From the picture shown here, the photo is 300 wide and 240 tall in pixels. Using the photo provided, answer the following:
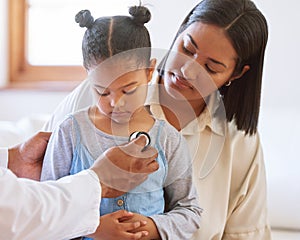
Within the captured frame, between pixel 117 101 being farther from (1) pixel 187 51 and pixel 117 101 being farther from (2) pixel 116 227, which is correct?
(1) pixel 187 51

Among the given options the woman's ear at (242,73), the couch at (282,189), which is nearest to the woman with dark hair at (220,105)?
the woman's ear at (242,73)

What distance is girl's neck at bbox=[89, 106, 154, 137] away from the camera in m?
0.80

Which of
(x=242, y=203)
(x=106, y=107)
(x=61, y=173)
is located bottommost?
(x=242, y=203)

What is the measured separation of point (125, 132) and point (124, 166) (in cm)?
7

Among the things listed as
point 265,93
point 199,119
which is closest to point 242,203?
point 199,119

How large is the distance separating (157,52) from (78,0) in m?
1.44

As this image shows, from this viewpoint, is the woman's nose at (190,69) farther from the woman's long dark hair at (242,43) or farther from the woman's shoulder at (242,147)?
the woman's shoulder at (242,147)

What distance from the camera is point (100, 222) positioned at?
0.82 m

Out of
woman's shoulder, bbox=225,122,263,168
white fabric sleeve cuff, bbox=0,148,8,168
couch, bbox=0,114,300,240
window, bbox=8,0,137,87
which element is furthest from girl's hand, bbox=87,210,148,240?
window, bbox=8,0,137,87

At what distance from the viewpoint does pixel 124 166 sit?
0.76 m

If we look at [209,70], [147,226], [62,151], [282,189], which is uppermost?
[209,70]

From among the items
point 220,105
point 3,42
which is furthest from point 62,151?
point 3,42

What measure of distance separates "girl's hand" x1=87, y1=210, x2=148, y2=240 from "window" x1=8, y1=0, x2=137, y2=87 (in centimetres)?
139

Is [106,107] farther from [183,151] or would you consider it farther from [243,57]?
[243,57]
